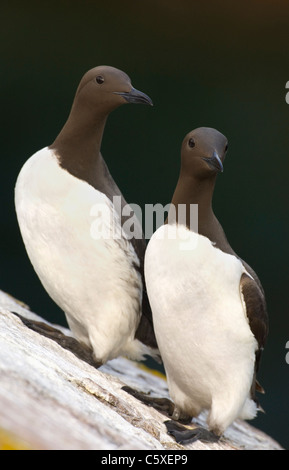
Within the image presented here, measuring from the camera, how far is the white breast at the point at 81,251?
383 cm

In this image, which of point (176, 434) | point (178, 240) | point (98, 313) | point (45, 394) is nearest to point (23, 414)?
point (45, 394)

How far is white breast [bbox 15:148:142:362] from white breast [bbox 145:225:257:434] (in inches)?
13.8

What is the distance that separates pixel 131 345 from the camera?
409 centimetres

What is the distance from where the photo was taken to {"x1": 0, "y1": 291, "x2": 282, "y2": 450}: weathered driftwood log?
228 cm

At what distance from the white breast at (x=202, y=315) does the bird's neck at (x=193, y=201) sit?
53mm

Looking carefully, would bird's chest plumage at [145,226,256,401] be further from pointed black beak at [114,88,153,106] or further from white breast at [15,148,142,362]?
pointed black beak at [114,88,153,106]

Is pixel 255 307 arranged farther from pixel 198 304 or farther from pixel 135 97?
pixel 135 97

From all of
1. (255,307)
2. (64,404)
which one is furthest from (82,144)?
(64,404)

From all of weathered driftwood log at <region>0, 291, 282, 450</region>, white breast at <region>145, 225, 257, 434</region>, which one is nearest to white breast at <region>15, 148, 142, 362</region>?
weathered driftwood log at <region>0, 291, 282, 450</region>

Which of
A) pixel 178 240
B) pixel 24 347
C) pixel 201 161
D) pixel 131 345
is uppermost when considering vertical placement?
pixel 201 161

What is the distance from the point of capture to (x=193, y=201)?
140 inches

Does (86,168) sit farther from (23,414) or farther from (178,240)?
(23,414)

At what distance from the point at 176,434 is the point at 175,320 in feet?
1.59

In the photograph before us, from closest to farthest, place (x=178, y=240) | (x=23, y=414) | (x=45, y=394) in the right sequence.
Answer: (x=23, y=414) < (x=45, y=394) < (x=178, y=240)
